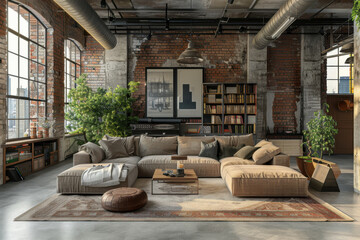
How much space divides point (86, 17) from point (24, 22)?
7.35 feet

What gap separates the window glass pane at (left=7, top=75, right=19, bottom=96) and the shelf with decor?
1.10 meters

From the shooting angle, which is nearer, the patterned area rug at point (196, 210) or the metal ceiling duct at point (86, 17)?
the patterned area rug at point (196, 210)

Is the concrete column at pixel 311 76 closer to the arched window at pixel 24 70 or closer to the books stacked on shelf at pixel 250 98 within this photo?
the books stacked on shelf at pixel 250 98

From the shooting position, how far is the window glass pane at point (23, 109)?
264 inches

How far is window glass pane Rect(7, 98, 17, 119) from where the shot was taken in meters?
6.28

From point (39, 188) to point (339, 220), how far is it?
15.9 ft

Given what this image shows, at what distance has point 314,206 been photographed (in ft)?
13.7

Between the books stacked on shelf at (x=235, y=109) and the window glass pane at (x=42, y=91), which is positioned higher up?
the window glass pane at (x=42, y=91)

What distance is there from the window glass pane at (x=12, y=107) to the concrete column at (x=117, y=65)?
347cm

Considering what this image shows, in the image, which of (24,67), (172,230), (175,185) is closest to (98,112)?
(24,67)

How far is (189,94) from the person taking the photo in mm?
9609

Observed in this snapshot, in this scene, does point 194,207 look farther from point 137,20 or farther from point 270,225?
point 137,20

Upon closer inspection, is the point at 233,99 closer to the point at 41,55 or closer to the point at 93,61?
the point at 93,61

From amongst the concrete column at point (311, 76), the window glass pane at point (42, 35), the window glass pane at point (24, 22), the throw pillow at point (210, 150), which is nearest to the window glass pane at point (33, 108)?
the window glass pane at point (42, 35)
